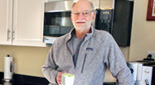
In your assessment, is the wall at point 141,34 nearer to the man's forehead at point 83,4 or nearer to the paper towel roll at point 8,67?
the man's forehead at point 83,4

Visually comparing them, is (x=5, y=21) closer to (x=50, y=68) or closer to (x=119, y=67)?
(x=50, y=68)

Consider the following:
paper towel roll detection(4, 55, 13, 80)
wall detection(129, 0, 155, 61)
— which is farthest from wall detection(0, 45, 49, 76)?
wall detection(129, 0, 155, 61)

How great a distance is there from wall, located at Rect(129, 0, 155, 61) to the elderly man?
556mm

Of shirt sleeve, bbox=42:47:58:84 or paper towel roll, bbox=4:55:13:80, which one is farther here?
paper towel roll, bbox=4:55:13:80

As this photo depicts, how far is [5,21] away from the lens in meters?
1.87

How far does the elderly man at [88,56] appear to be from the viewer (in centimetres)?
101

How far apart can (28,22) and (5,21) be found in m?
0.30

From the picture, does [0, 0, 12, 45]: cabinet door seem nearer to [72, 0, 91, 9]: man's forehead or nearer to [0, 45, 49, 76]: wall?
[0, 45, 49, 76]: wall

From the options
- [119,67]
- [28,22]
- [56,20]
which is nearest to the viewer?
[119,67]

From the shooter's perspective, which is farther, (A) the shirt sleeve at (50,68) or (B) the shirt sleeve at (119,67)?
(A) the shirt sleeve at (50,68)

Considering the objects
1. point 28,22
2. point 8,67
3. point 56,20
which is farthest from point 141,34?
point 8,67

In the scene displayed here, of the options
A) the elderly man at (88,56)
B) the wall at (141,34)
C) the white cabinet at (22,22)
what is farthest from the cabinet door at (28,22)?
the wall at (141,34)

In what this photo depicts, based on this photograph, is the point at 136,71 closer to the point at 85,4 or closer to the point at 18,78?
the point at 85,4

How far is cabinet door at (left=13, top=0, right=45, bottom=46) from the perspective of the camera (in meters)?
1.70
